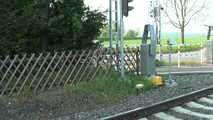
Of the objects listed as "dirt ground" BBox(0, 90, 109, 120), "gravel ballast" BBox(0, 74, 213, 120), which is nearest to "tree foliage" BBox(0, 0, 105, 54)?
"dirt ground" BBox(0, 90, 109, 120)

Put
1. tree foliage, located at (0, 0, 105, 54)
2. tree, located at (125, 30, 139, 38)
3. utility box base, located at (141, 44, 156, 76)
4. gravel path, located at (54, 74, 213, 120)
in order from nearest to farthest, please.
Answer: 1. gravel path, located at (54, 74, 213, 120)
2. tree foliage, located at (0, 0, 105, 54)
3. utility box base, located at (141, 44, 156, 76)
4. tree, located at (125, 30, 139, 38)

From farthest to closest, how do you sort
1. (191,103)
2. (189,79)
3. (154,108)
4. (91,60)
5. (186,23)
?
Result: 1. (186,23)
2. (189,79)
3. (91,60)
4. (191,103)
5. (154,108)

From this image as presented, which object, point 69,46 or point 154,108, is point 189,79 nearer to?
Answer: point 69,46

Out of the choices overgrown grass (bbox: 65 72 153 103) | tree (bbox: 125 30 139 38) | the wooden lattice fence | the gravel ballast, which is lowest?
the gravel ballast

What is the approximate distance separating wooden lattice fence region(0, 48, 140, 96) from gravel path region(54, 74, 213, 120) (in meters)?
2.48

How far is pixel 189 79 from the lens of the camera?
19.8 metres

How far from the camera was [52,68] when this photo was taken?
55.1 feet

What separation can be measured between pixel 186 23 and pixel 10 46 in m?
36.8

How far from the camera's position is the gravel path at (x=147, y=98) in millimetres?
12352

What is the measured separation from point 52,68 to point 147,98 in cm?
342

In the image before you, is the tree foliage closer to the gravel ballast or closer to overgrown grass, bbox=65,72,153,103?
overgrown grass, bbox=65,72,153,103

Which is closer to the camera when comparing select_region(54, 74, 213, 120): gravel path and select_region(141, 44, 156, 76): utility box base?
select_region(54, 74, 213, 120): gravel path

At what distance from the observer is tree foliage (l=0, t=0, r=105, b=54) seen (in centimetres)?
1656

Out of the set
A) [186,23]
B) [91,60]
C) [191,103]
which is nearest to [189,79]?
[91,60]
